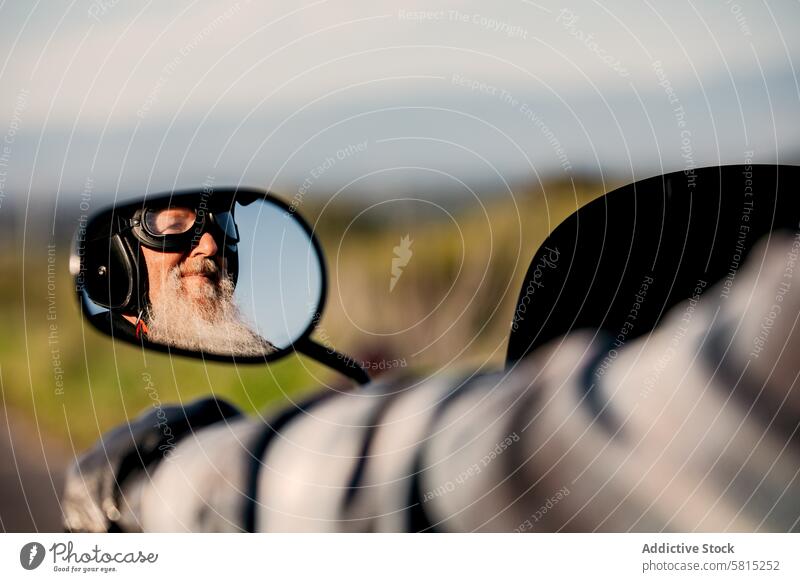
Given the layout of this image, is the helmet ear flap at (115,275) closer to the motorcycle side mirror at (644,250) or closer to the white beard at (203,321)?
the white beard at (203,321)

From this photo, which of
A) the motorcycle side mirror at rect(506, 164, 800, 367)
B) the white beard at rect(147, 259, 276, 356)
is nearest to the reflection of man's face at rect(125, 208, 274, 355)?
the white beard at rect(147, 259, 276, 356)

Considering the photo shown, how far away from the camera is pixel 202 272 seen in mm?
1321

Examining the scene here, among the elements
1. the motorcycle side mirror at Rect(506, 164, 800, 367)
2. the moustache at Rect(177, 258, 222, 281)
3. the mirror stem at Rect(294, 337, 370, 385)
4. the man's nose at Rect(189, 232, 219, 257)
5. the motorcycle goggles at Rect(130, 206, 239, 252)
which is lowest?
the mirror stem at Rect(294, 337, 370, 385)

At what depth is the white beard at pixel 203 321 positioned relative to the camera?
4.34ft

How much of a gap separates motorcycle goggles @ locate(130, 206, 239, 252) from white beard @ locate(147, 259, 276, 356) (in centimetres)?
5

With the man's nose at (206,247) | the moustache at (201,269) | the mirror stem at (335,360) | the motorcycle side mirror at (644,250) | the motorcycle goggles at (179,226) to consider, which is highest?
the motorcycle goggles at (179,226)

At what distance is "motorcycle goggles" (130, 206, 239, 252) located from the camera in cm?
132

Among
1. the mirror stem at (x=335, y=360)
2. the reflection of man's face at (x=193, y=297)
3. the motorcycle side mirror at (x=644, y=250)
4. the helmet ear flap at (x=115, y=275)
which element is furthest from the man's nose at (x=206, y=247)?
the motorcycle side mirror at (x=644, y=250)

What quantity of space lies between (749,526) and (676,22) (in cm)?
89

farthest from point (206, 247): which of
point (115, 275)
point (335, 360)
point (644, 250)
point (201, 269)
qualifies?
point (644, 250)

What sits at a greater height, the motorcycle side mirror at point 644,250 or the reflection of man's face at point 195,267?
the reflection of man's face at point 195,267

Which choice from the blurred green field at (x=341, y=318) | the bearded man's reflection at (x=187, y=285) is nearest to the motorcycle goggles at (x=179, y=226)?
the bearded man's reflection at (x=187, y=285)

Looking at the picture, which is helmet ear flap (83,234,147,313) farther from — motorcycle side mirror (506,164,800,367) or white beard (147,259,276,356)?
motorcycle side mirror (506,164,800,367)

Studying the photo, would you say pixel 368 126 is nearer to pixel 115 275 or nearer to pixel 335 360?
pixel 335 360
